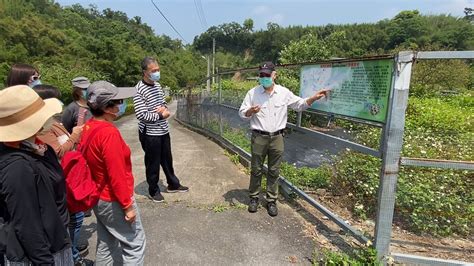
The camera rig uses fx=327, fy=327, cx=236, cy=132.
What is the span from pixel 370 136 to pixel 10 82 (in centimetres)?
400

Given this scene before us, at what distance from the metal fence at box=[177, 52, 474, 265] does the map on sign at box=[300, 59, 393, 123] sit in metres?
0.07

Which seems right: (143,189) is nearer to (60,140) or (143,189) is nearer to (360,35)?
(60,140)

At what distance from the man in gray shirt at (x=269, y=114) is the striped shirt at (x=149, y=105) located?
3.45 ft

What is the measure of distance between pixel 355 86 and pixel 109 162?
2.16 metres

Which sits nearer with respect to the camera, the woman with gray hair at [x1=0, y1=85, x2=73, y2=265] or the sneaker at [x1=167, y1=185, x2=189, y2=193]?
the woman with gray hair at [x1=0, y1=85, x2=73, y2=265]

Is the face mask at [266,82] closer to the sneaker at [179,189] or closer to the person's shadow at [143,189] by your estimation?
the sneaker at [179,189]

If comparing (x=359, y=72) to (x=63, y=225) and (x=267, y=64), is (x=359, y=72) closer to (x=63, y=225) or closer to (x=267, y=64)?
(x=267, y=64)

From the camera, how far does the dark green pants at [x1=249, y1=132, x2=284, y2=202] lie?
3.78m

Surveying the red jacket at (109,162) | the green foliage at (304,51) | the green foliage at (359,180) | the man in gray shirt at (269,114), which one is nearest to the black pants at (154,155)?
the man in gray shirt at (269,114)

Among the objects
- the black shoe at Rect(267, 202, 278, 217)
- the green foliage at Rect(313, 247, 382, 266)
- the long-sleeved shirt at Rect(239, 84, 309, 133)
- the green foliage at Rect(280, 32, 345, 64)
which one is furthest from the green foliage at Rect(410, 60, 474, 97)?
the green foliage at Rect(280, 32, 345, 64)

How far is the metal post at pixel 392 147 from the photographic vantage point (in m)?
2.46

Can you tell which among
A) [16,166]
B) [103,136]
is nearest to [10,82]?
[103,136]

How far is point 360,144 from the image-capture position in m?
3.33

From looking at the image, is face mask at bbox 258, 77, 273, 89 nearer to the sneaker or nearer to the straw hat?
the sneaker
